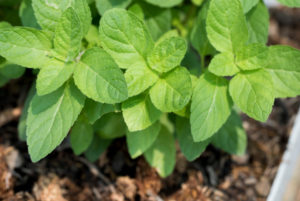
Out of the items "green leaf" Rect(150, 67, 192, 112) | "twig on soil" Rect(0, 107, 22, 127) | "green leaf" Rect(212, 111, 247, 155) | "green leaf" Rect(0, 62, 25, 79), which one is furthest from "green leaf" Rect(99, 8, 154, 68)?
"twig on soil" Rect(0, 107, 22, 127)

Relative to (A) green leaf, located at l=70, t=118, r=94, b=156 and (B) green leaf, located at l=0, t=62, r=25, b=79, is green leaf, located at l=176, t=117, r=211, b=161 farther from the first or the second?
(B) green leaf, located at l=0, t=62, r=25, b=79

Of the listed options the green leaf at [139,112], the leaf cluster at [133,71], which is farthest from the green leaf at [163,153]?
the green leaf at [139,112]

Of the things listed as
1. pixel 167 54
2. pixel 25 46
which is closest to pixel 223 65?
pixel 167 54

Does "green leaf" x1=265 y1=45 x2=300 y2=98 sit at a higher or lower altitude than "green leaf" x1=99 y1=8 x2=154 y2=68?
lower

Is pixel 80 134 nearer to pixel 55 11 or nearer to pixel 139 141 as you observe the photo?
pixel 139 141

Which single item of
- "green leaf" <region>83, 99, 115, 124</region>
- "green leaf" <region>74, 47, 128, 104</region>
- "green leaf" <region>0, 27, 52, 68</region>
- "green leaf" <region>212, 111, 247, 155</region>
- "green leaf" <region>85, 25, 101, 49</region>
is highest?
"green leaf" <region>0, 27, 52, 68</region>

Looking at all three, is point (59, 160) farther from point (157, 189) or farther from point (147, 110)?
point (147, 110)
